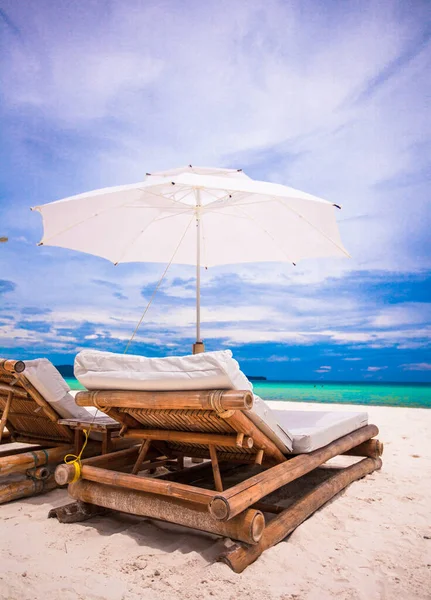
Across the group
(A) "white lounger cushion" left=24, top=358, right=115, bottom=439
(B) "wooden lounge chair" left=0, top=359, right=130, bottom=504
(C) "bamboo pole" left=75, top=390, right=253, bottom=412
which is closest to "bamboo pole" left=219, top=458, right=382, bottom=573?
(C) "bamboo pole" left=75, top=390, right=253, bottom=412

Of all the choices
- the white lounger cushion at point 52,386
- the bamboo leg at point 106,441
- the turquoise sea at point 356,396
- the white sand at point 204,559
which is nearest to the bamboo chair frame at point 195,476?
the white sand at point 204,559

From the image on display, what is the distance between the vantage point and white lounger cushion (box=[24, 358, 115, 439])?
12.1ft

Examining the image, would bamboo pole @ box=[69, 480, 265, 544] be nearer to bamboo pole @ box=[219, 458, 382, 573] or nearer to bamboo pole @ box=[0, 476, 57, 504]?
bamboo pole @ box=[219, 458, 382, 573]

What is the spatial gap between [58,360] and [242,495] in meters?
55.7

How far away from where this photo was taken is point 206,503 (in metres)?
2.45

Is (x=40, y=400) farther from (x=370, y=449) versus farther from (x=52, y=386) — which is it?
(x=370, y=449)

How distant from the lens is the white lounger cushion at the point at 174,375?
2.56 metres

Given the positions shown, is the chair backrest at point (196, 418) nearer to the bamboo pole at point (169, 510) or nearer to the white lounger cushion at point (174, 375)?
the white lounger cushion at point (174, 375)

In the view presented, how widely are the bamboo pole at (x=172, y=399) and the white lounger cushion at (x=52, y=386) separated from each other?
2.33 ft

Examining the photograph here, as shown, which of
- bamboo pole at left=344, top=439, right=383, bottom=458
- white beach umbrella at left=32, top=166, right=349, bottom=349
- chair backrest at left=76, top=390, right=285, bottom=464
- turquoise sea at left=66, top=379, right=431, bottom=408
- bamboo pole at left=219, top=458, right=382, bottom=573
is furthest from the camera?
turquoise sea at left=66, top=379, right=431, bottom=408

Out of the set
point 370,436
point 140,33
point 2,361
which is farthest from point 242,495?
point 140,33

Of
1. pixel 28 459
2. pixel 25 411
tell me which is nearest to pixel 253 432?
pixel 28 459

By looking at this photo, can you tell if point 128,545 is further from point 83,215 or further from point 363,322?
point 363,322

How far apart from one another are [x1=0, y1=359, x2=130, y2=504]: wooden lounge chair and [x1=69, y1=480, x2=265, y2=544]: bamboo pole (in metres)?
0.64
